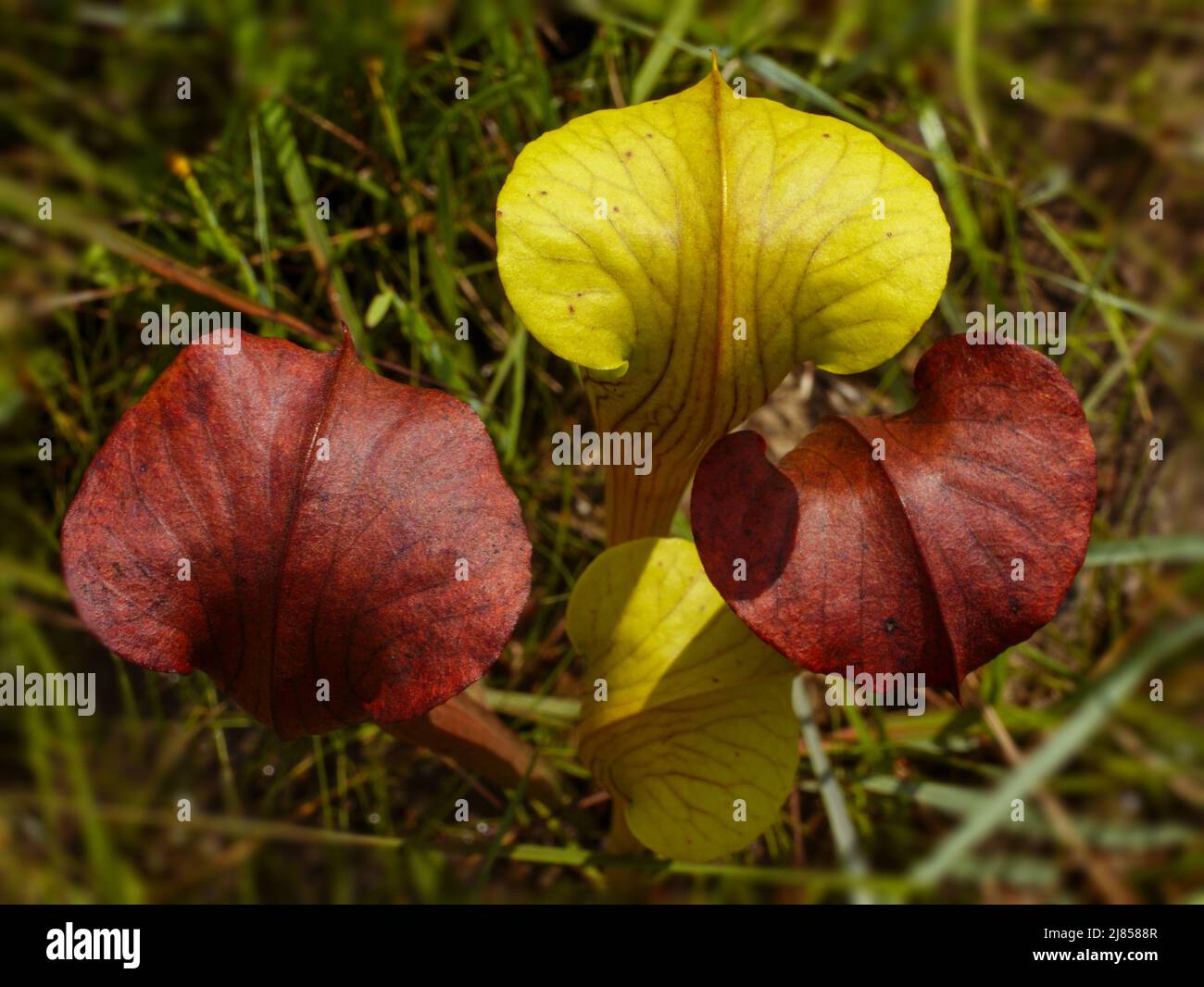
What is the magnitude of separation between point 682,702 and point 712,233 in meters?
0.59

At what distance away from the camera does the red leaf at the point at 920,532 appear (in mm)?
1027

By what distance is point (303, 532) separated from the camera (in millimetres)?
1026

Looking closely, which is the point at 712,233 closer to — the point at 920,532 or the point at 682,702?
the point at 920,532

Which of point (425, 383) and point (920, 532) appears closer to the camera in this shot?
point (920, 532)

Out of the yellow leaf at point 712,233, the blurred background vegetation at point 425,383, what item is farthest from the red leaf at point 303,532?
the blurred background vegetation at point 425,383

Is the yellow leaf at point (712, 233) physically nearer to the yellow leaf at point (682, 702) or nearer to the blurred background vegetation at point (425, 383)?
the yellow leaf at point (682, 702)

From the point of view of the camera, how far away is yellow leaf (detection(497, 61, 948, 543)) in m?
1.06

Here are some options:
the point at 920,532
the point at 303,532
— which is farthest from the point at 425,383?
the point at 920,532

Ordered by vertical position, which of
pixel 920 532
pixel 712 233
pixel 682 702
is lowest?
pixel 682 702

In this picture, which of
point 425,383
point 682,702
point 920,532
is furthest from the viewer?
point 425,383

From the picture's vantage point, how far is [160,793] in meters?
2.00

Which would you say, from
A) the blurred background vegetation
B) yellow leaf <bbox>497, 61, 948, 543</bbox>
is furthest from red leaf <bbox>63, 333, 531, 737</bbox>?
the blurred background vegetation

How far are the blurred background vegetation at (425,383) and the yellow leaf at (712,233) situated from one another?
0.83 meters

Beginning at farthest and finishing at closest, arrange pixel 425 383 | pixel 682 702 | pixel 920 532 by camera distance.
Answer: pixel 425 383, pixel 682 702, pixel 920 532
